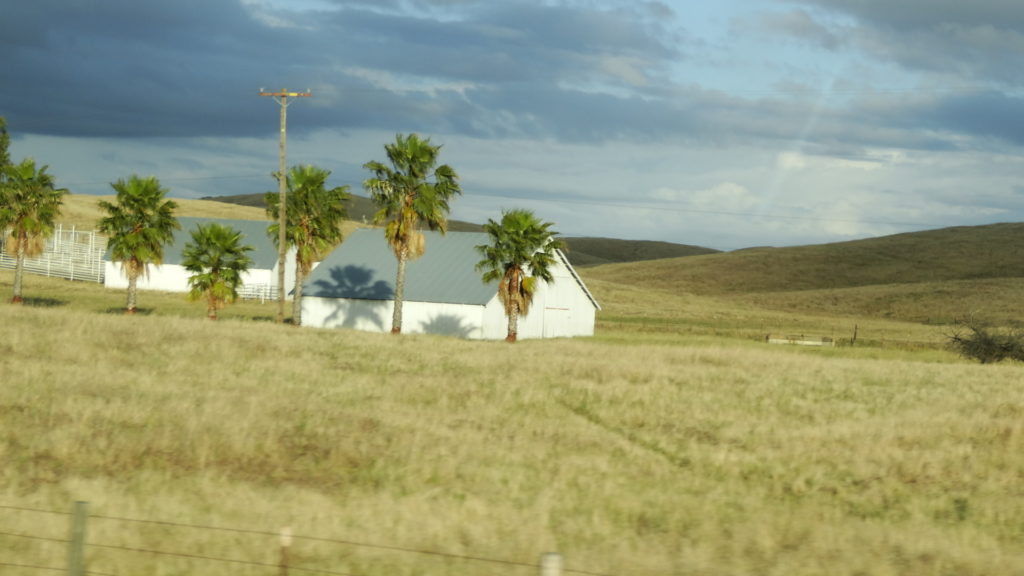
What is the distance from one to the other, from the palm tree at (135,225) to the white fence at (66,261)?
30.8 meters

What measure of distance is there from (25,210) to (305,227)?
745 inches

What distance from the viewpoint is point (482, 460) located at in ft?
60.8

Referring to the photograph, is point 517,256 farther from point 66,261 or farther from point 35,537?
point 66,261

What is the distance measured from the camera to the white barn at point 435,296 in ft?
207

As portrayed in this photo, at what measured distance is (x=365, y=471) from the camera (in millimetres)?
17594

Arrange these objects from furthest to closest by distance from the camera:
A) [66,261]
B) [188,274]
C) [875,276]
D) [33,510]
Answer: [875,276]
[66,261]
[188,274]
[33,510]

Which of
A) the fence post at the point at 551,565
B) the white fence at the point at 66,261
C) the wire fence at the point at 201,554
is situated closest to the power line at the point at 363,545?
the wire fence at the point at 201,554

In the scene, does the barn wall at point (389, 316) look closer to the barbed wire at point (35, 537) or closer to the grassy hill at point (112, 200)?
the barbed wire at point (35, 537)

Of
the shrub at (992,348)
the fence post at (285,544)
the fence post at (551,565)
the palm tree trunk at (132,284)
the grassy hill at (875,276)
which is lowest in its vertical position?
the fence post at (285,544)

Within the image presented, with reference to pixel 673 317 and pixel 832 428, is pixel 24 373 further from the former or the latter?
pixel 673 317

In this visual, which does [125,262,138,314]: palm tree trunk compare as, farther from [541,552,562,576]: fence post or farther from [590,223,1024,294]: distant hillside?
[590,223,1024,294]: distant hillside

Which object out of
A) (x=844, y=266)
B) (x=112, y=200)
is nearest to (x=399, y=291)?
(x=844, y=266)

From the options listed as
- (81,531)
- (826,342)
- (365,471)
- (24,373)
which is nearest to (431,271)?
(826,342)

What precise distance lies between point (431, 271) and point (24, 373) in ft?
144
